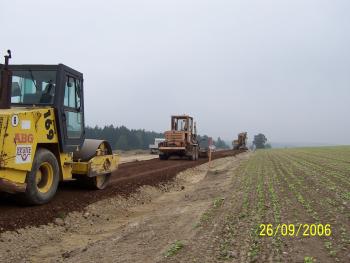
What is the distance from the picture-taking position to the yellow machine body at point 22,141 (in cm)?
779

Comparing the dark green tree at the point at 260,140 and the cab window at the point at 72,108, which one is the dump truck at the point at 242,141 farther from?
the dark green tree at the point at 260,140

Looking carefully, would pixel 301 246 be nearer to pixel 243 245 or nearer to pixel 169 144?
pixel 243 245

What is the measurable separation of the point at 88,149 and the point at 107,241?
436cm

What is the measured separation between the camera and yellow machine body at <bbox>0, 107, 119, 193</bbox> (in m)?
7.79

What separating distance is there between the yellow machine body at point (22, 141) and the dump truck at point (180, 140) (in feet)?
66.8

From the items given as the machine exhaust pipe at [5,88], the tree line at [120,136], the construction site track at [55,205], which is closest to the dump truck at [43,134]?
the machine exhaust pipe at [5,88]

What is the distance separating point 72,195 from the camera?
35.3ft

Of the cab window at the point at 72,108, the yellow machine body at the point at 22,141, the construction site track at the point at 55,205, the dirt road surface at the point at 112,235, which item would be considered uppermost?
the cab window at the point at 72,108

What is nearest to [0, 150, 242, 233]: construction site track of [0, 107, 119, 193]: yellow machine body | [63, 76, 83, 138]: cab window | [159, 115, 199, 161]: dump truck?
[0, 107, 119, 193]: yellow machine body

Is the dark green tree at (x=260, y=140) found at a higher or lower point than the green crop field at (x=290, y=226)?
higher
